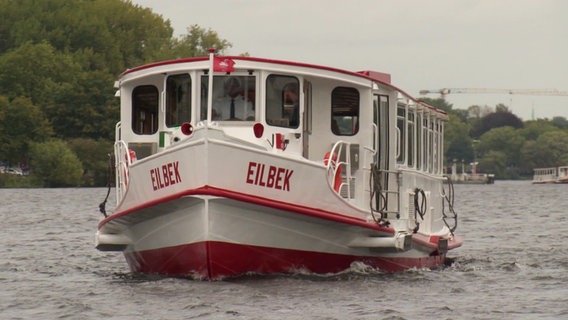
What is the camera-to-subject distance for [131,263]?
2825cm

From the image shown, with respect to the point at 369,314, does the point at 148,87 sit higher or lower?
higher

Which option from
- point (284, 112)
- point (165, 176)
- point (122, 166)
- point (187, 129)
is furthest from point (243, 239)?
point (122, 166)

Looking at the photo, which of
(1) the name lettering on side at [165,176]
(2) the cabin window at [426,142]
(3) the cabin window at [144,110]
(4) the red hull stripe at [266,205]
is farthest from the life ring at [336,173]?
(2) the cabin window at [426,142]

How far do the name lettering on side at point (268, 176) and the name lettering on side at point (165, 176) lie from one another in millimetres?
1202

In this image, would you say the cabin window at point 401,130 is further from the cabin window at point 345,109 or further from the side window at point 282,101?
the side window at point 282,101

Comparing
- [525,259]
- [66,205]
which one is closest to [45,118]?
[66,205]

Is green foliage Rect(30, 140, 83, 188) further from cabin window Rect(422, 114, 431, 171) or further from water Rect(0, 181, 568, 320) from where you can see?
cabin window Rect(422, 114, 431, 171)

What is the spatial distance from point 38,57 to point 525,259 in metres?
95.3

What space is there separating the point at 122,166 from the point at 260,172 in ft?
13.4

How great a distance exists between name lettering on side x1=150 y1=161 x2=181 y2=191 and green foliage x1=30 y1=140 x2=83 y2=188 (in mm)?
83234

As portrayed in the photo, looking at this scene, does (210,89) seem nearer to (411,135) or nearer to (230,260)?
(230,260)

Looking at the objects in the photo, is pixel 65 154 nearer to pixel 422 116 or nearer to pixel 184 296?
pixel 422 116

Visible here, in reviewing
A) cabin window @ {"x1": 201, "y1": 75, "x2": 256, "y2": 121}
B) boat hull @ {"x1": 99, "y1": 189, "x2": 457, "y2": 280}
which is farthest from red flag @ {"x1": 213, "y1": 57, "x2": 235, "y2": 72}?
boat hull @ {"x1": 99, "y1": 189, "x2": 457, "y2": 280}

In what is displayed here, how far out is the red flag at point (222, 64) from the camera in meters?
25.7
